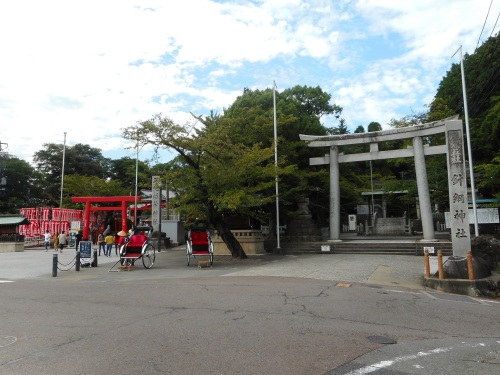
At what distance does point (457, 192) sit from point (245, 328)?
1086 centimetres

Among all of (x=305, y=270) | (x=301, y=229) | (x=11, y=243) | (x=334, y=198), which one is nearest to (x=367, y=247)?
(x=334, y=198)

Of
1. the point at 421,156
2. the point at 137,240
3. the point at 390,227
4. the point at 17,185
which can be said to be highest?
the point at 17,185

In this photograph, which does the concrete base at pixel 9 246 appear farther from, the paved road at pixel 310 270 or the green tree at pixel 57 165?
the green tree at pixel 57 165

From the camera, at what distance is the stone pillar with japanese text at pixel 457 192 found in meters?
13.0

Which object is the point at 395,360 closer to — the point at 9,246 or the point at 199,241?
the point at 199,241

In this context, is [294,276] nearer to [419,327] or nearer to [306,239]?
[419,327]

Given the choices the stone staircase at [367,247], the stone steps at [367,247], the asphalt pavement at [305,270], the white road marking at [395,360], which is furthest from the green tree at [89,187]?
the white road marking at [395,360]

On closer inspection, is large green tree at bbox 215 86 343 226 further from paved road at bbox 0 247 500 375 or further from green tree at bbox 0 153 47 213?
green tree at bbox 0 153 47 213

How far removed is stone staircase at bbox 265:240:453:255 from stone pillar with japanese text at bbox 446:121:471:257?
7.38 m

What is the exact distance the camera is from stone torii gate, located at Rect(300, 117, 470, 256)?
13633 millimetres

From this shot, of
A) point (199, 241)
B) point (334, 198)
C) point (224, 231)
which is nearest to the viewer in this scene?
point (199, 241)

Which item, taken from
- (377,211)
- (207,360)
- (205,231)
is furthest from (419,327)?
(377,211)

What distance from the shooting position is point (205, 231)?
17266mm

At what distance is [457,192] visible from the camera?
13.8m
